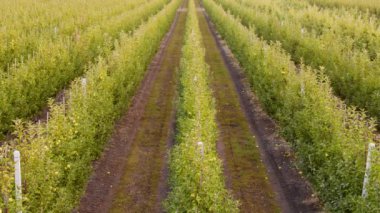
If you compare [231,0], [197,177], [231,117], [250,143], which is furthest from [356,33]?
[231,0]

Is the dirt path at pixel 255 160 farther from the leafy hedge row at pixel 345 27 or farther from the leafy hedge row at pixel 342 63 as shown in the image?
the leafy hedge row at pixel 345 27

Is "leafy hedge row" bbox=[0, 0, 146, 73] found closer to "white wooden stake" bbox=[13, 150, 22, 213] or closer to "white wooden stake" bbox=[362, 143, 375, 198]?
"white wooden stake" bbox=[13, 150, 22, 213]

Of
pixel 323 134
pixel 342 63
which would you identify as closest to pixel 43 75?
pixel 323 134

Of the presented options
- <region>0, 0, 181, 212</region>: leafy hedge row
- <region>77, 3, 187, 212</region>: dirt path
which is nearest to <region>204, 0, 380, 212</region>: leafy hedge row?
<region>77, 3, 187, 212</region>: dirt path

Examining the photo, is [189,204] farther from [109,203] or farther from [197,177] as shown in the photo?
[109,203]

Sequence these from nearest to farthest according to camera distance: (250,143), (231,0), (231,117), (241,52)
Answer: (250,143) < (231,117) < (241,52) < (231,0)

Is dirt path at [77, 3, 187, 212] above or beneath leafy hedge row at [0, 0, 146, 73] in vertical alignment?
beneath

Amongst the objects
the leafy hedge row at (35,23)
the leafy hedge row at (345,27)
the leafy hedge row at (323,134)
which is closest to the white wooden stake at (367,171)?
the leafy hedge row at (323,134)
